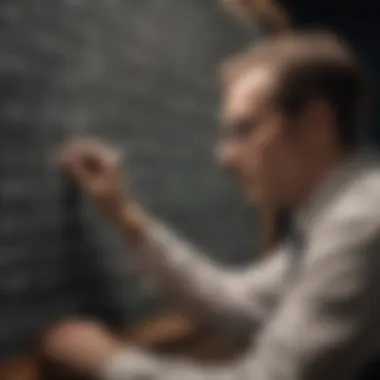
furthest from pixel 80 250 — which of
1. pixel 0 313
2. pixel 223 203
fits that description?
pixel 223 203

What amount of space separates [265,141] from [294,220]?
115 mm

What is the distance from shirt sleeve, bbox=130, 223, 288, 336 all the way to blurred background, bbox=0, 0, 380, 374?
0.03 meters

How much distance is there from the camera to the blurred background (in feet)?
2.90

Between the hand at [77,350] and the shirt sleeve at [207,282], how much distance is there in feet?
0.55

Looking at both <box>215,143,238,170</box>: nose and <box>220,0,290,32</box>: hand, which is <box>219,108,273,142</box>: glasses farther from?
<box>220,0,290,32</box>: hand

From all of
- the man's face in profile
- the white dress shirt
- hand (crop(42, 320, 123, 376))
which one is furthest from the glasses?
hand (crop(42, 320, 123, 376))

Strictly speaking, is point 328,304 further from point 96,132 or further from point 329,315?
point 96,132

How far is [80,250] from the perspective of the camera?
978 millimetres

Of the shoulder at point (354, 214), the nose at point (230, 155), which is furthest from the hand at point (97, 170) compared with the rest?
the shoulder at point (354, 214)

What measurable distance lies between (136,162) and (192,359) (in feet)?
1.00

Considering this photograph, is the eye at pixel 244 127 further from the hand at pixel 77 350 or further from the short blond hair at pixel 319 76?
the hand at pixel 77 350

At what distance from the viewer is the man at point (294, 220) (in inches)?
32.7

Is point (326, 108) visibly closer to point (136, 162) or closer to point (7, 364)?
point (136, 162)

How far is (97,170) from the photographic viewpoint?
3.22 ft
